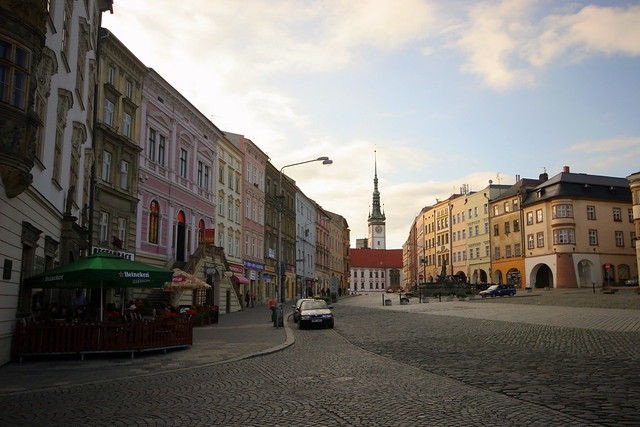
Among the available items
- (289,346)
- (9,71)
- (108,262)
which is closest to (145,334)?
(108,262)

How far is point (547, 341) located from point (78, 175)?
709 inches

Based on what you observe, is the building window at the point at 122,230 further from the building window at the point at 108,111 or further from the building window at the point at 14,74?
the building window at the point at 14,74

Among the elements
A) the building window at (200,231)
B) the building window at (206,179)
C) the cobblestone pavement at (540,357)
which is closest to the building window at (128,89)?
the building window at (206,179)

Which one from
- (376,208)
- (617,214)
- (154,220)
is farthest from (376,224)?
(154,220)

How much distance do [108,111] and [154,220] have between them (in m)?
7.60

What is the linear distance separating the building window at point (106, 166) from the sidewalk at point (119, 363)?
1167 cm

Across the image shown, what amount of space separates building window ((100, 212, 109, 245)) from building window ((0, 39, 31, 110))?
15.2 meters

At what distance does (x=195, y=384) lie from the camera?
10805 mm

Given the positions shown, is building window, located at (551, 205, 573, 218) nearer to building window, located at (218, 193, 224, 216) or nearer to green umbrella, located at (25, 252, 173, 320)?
building window, located at (218, 193, 224, 216)

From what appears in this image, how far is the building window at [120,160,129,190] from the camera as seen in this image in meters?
29.5

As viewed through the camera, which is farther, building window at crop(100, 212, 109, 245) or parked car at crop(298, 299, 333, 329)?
building window at crop(100, 212, 109, 245)

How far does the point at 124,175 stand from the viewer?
29.9 m

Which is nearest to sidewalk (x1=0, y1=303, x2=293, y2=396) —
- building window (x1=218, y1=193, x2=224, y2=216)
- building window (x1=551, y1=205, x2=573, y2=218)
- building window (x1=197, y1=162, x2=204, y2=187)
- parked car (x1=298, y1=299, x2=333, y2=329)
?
parked car (x1=298, y1=299, x2=333, y2=329)

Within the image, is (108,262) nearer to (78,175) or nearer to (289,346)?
(289,346)
